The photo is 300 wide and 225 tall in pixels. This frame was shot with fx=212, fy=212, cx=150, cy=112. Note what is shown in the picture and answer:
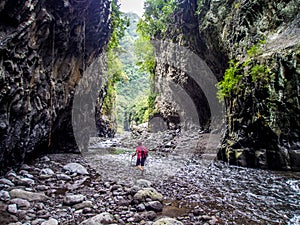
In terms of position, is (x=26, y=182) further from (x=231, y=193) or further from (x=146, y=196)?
(x=231, y=193)

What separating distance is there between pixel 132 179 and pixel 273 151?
560 cm

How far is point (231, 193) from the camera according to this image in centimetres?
564

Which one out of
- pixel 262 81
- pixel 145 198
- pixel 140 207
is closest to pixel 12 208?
pixel 140 207

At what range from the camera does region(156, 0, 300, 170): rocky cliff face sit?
8.03 metres

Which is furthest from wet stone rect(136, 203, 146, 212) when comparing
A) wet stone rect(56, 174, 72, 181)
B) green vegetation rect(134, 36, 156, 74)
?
A: green vegetation rect(134, 36, 156, 74)

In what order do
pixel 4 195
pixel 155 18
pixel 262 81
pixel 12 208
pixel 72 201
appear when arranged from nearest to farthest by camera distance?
pixel 12 208 → pixel 4 195 → pixel 72 201 → pixel 262 81 → pixel 155 18

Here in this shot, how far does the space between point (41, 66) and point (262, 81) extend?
8.78 meters

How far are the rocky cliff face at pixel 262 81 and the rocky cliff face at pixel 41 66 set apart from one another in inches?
306

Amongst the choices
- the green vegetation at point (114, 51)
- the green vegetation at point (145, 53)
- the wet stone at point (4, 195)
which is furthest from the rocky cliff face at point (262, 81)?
the green vegetation at point (145, 53)

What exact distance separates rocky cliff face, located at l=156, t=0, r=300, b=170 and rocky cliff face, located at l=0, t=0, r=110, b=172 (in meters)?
7.76

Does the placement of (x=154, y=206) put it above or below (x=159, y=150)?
below

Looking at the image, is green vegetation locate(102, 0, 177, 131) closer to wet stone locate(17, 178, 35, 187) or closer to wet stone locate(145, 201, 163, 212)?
wet stone locate(17, 178, 35, 187)

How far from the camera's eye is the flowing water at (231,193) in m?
4.32

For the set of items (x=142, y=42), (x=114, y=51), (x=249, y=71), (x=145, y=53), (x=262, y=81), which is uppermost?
(x=142, y=42)
